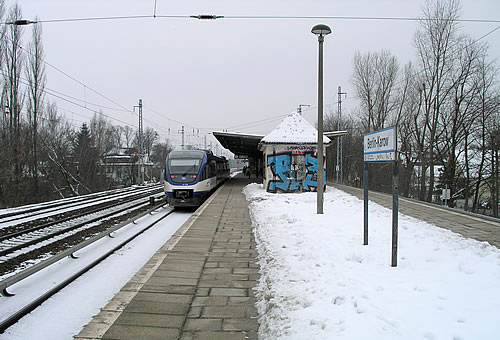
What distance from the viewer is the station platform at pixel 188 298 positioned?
3.66 m

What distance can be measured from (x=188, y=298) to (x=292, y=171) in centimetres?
1442

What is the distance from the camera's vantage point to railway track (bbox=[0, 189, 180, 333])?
526cm

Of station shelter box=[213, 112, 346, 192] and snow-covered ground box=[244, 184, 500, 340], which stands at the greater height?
station shelter box=[213, 112, 346, 192]

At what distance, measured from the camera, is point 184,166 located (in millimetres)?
16938

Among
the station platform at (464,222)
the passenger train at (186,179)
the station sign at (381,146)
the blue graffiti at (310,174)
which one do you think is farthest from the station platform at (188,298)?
the blue graffiti at (310,174)

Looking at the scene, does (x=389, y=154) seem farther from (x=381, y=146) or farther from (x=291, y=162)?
(x=291, y=162)

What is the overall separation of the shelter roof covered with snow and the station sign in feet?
39.1

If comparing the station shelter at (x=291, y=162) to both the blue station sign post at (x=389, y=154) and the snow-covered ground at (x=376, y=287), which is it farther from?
the blue station sign post at (x=389, y=154)

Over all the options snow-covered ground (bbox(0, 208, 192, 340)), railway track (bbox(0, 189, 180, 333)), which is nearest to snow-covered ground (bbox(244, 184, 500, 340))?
snow-covered ground (bbox(0, 208, 192, 340))


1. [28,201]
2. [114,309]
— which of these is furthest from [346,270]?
[28,201]

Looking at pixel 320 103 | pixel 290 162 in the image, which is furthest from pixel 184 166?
pixel 320 103

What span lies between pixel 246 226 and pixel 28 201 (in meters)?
25.1

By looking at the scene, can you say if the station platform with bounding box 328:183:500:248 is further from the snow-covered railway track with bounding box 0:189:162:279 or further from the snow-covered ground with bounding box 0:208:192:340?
the snow-covered railway track with bounding box 0:189:162:279

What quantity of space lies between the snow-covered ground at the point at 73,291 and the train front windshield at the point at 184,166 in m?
7.23
